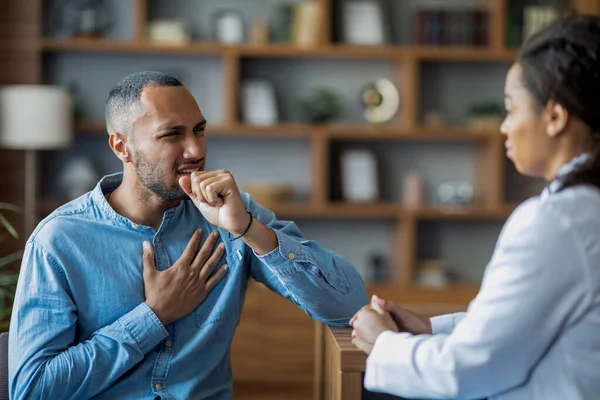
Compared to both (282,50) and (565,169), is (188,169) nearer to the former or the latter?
(565,169)

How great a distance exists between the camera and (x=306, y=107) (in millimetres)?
4773

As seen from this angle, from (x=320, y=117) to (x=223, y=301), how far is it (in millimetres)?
2968

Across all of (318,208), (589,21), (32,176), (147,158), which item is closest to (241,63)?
(318,208)

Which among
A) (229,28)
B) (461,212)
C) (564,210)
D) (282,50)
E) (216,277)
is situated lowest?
(461,212)

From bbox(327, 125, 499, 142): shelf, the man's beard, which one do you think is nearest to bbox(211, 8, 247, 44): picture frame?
bbox(327, 125, 499, 142): shelf

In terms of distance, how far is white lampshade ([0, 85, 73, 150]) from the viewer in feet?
13.7

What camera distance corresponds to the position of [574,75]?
1257mm

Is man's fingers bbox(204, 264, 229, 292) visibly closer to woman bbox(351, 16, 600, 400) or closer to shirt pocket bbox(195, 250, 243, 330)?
shirt pocket bbox(195, 250, 243, 330)

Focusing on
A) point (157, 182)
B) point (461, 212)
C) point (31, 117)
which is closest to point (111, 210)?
point (157, 182)

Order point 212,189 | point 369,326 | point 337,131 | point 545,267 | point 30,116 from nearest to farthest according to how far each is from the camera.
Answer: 1. point 545,267
2. point 369,326
3. point 212,189
4. point 30,116
5. point 337,131

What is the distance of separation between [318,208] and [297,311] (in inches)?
22.8

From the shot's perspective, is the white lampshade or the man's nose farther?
the white lampshade

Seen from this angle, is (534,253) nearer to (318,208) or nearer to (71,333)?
(71,333)

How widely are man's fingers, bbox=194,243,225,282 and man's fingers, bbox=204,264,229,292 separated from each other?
0.05 ft
